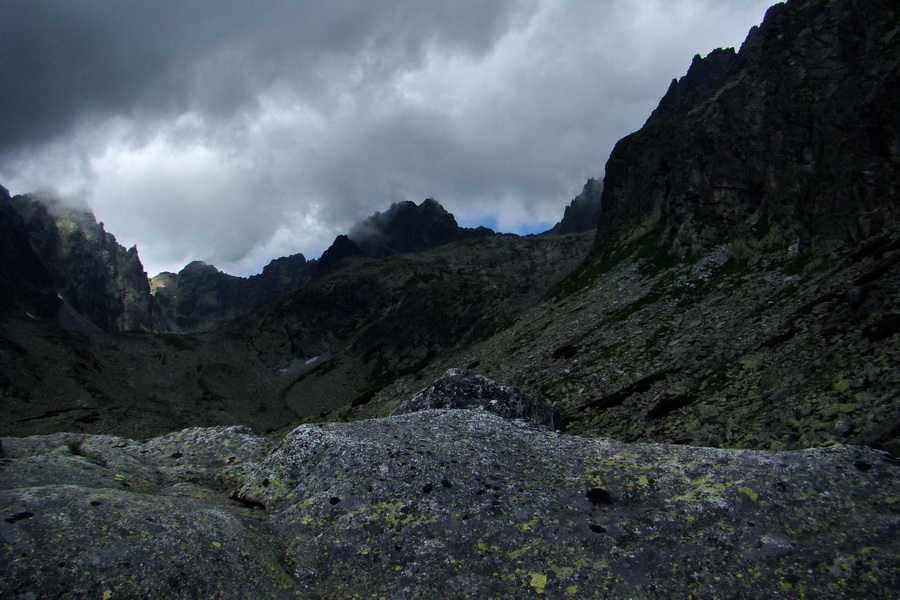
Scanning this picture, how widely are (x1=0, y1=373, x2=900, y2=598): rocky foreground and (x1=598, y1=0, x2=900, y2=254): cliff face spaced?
148 ft

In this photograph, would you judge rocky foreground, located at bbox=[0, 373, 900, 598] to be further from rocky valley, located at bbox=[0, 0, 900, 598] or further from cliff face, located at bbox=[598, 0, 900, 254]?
cliff face, located at bbox=[598, 0, 900, 254]

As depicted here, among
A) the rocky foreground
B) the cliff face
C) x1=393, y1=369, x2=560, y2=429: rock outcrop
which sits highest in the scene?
the cliff face

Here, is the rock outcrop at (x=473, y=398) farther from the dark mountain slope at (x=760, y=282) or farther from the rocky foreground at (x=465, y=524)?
the dark mountain slope at (x=760, y=282)

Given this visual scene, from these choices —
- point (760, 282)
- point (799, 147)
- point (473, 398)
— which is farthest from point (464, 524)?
point (799, 147)

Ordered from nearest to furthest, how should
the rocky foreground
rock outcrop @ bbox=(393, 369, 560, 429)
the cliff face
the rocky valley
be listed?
1. the rocky foreground
2. the rocky valley
3. rock outcrop @ bbox=(393, 369, 560, 429)
4. the cliff face

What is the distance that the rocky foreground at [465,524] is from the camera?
910 cm

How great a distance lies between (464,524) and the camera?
38.3 ft

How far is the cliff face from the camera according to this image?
163 ft

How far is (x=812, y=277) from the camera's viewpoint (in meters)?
43.0

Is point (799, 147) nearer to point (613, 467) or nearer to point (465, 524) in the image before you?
point (613, 467)

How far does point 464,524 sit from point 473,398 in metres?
12.3

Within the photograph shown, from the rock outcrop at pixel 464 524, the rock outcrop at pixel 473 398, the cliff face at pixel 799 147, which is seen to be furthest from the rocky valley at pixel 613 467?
the cliff face at pixel 799 147

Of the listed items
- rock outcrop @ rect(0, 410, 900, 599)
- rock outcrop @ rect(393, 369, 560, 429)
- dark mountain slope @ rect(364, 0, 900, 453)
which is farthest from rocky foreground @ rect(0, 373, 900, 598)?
dark mountain slope @ rect(364, 0, 900, 453)

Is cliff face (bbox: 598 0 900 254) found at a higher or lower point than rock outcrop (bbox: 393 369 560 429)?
higher
